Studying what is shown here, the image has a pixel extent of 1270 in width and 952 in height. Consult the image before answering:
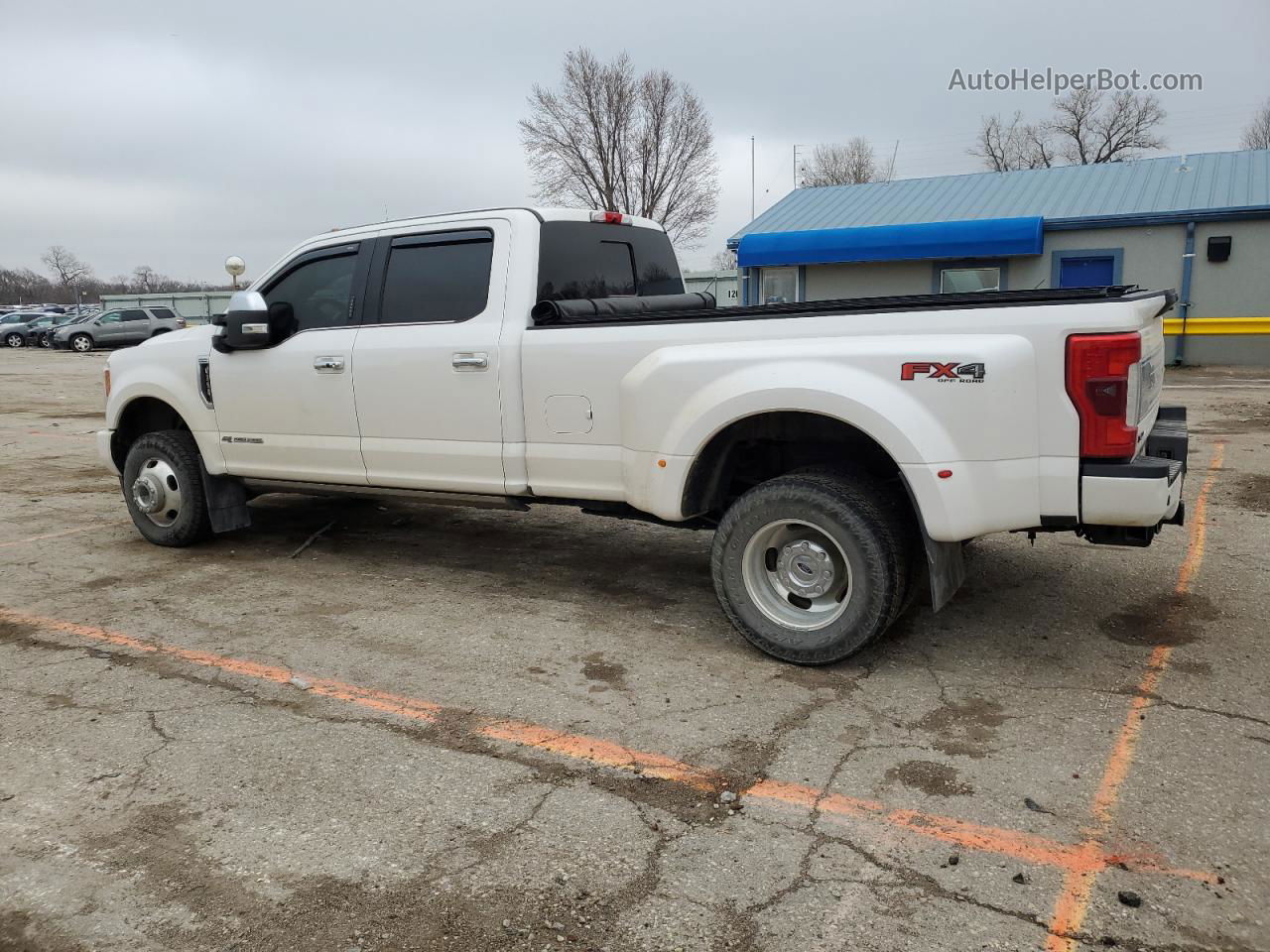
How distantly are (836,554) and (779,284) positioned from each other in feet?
66.3

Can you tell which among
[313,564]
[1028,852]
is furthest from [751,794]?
[313,564]

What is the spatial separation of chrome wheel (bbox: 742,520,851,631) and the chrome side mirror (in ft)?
10.7

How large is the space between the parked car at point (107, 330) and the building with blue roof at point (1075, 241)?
944 inches

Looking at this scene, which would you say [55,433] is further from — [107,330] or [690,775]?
[107,330]

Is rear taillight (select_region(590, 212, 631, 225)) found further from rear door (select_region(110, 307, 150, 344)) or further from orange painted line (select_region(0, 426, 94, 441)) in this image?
rear door (select_region(110, 307, 150, 344))

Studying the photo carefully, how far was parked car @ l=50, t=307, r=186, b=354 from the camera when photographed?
118 feet

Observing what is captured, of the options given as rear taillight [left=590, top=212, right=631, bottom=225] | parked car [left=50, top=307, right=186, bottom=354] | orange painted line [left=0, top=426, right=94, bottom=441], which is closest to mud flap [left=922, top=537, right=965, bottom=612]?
rear taillight [left=590, top=212, right=631, bottom=225]

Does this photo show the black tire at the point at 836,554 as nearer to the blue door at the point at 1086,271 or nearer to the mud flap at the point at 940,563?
the mud flap at the point at 940,563

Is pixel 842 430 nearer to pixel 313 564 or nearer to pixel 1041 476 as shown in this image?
pixel 1041 476

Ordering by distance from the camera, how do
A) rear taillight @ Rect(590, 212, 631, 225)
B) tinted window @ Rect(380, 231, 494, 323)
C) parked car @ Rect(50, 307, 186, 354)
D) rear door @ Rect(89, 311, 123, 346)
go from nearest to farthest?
tinted window @ Rect(380, 231, 494, 323), rear taillight @ Rect(590, 212, 631, 225), parked car @ Rect(50, 307, 186, 354), rear door @ Rect(89, 311, 123, 346)

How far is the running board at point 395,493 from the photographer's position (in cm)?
527

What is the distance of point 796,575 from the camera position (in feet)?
14.3

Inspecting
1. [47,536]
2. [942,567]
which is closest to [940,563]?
[942,567]

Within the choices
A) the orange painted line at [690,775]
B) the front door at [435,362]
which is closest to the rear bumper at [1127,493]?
the orange painted line at [690,775]
